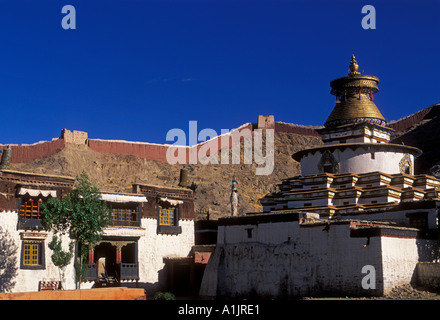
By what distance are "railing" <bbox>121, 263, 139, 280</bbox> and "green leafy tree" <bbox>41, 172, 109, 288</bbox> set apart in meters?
2.59

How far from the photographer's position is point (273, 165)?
317 feet

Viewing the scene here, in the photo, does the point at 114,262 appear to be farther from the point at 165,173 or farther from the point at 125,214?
the point at 165,173

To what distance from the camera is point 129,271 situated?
39.0m

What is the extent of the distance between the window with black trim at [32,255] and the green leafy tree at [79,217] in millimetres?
1159

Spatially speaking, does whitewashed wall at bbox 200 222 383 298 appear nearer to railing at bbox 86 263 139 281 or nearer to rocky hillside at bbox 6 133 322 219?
railing at bbox 86 263 139 281

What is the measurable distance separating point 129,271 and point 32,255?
238 inches

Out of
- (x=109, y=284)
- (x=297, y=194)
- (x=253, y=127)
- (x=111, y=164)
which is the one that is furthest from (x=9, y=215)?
(x=253, y=127)

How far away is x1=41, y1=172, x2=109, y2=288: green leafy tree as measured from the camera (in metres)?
35.4

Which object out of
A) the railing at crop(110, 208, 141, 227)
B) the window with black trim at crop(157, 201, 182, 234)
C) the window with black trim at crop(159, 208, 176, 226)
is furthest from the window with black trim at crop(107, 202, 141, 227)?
the window with black trim at crop(159, 208, 176, 226)

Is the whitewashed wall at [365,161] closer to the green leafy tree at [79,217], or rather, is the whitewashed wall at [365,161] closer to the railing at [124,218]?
the railing at [124,218]

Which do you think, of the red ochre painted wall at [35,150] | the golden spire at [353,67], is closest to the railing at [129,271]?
the golden spire at [353,67]

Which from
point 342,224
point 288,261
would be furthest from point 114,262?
point 342,224

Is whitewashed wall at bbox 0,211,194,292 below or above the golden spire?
below
